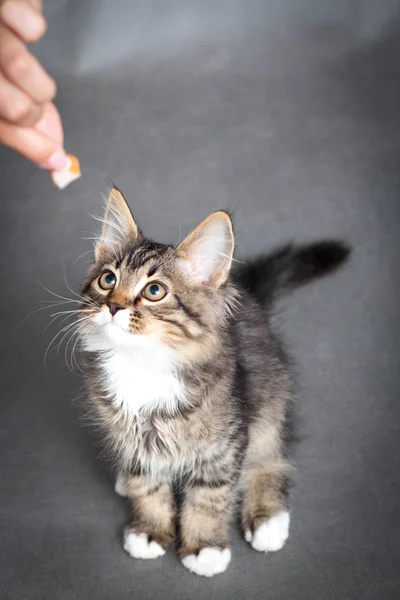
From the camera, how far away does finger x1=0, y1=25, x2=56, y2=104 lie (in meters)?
1.01

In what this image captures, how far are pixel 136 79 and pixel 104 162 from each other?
1.79ft

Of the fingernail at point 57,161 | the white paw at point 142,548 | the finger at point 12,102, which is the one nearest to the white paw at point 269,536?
the white paw at point 142,548

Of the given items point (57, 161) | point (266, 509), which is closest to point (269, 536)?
point (266, 509)

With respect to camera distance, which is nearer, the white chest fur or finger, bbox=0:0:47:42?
finger, bbox=0:0:47:42

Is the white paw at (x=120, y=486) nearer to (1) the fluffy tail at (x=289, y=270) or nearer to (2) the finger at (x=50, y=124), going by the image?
(1) the fluffy tail at (x=289, y=270)

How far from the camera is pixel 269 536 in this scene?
1842 millimetres

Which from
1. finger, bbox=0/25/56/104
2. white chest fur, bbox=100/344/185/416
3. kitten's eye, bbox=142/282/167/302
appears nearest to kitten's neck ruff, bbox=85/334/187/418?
white chest fur, bbox=100/344/185/416

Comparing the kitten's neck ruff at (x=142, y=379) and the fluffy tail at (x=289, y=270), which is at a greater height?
the fluffy tail at (x=289, y=270)

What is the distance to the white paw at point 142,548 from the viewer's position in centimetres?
182

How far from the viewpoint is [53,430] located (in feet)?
7.17

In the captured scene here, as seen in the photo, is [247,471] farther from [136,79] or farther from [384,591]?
[136,79]

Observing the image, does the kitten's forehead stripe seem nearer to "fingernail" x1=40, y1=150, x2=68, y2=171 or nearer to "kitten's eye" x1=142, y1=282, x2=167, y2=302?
"kitten's eye" x1=142, y1=282, x2=167, y2=302

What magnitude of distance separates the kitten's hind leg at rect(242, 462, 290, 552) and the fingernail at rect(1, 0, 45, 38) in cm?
128

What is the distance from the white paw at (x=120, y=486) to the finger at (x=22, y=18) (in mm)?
1252
